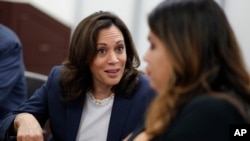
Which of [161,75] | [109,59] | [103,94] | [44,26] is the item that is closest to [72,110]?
[103,94]

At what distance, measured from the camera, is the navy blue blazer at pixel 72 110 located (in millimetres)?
1680

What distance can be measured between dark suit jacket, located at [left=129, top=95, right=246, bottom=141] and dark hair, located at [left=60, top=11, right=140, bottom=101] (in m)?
0.77

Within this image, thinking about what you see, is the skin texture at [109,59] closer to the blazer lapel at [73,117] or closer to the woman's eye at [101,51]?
the woman's eye at [101,51]

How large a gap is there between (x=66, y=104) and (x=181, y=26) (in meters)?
0.88

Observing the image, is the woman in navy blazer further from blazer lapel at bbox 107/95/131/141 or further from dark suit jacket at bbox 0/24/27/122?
dark suit jacket at bbox 0/24/27/122

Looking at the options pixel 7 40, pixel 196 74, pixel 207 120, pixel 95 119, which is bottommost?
pixel 95 119

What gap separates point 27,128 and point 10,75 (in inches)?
21.6

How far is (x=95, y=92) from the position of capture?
179 centimetres

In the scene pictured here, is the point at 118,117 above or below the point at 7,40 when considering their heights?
below

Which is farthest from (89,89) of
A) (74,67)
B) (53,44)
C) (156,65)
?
(53,44)

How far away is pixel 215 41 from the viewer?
3.29ft

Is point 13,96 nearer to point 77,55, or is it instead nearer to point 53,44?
point 77,55

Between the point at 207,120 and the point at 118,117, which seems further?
the point at 118,117

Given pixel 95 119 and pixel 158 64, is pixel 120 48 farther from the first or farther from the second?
pixel 158 64
